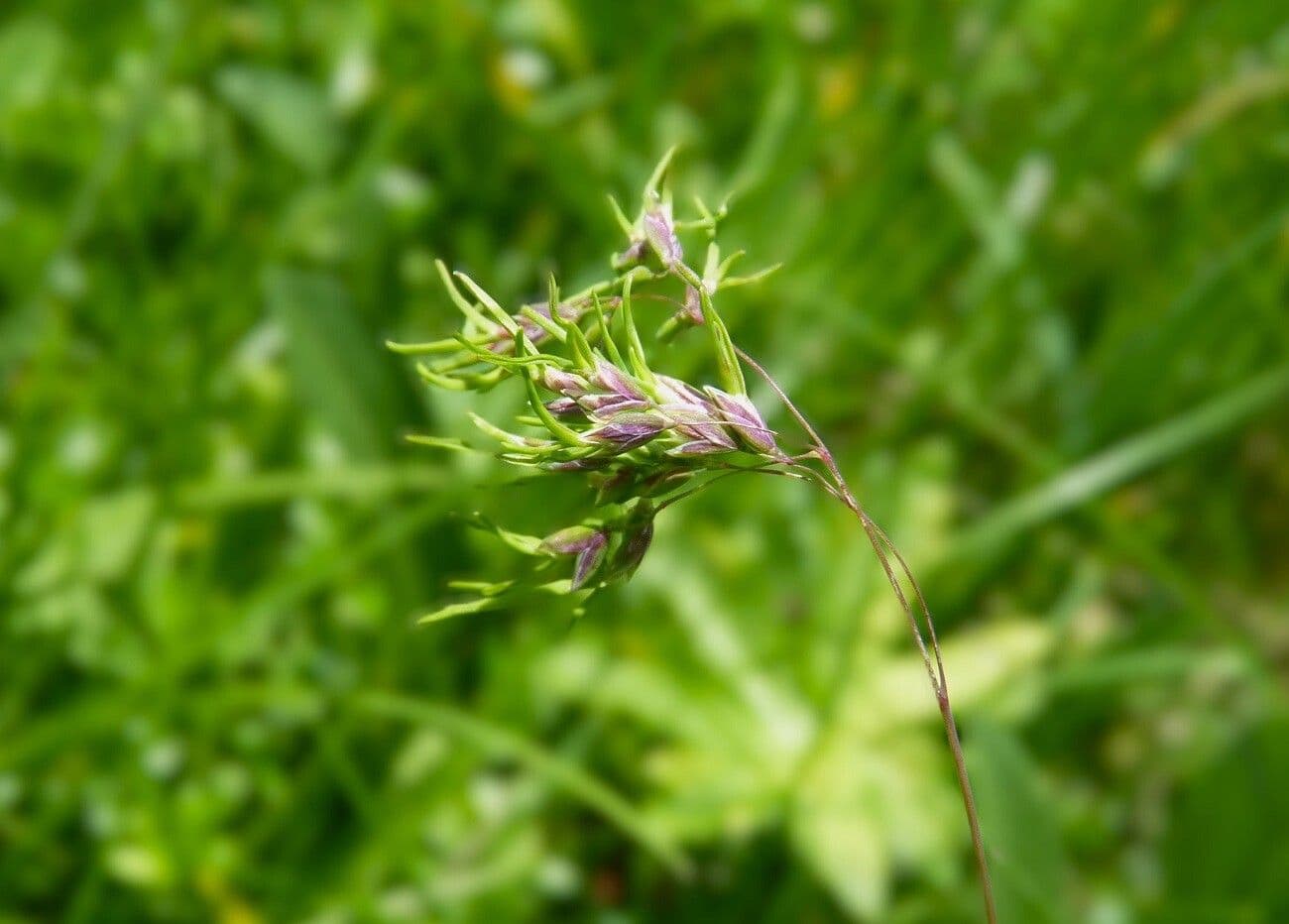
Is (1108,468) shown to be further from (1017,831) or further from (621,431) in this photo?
(621,431)

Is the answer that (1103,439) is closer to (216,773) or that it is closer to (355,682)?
(355,682)

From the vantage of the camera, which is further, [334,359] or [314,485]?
[334,359]

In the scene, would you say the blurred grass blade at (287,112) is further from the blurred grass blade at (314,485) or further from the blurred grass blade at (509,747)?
the blurred grass blade at (509,747)

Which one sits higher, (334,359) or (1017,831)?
(334,359)

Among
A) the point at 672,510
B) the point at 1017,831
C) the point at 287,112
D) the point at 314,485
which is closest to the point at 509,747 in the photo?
the point at 314,485

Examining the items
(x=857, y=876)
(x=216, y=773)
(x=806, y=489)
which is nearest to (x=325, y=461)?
(x=216, y=773)

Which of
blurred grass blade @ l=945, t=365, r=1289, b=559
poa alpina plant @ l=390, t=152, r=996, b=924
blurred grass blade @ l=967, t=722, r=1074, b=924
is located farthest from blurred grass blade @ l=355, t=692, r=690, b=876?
poa alpina plant @ l=390, t=152, r=996, b=924

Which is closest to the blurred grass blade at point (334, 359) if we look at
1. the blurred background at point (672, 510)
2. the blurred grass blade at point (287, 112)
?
the blurred background at point (672, 510)

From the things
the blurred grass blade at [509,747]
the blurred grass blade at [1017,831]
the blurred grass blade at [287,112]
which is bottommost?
the blurred grass blade at [1017,831]

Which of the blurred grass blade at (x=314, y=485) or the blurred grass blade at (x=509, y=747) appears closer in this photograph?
the blurred grass blade at (x=509, y=747)
